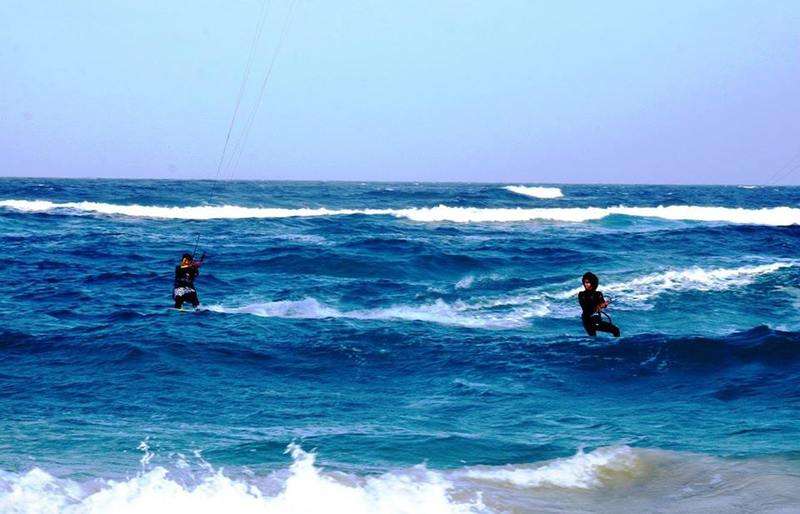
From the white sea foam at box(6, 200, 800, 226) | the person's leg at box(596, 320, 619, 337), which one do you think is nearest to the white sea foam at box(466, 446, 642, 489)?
the person's leg at box(596, 320, 619, 337)

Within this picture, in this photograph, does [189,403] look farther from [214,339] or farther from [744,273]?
[744,273]

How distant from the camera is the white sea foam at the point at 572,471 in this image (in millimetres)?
7898

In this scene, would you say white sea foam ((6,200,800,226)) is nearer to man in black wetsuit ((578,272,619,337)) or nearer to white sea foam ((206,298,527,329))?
white sea foam ((206,298,527,329))

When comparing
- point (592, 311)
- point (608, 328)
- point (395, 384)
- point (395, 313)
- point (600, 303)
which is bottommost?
point (395, 384)

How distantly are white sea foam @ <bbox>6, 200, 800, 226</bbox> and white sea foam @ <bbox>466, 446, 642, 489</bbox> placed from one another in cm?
3854

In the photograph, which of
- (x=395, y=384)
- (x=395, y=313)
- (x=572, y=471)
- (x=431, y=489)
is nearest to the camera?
(x=431, y=489)

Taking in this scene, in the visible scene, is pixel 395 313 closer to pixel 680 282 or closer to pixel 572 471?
pixel 680 282

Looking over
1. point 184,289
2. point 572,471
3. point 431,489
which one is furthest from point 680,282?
point 431,489

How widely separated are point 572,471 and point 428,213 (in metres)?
41.4

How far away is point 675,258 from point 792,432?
1969cm

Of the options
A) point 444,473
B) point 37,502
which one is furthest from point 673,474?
point 37,502

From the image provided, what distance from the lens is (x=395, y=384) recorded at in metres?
12.3

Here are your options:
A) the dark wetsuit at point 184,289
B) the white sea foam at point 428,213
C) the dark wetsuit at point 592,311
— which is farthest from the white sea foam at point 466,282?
the white sea foam at point 428,213

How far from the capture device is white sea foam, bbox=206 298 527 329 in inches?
674
